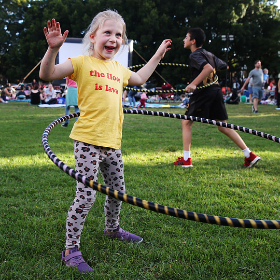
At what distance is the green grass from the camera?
2.26m

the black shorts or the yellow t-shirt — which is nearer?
the yellow t-shirt

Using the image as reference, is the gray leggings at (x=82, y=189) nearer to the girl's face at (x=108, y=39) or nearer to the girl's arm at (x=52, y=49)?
the girl's arm at (x=52, y=49)

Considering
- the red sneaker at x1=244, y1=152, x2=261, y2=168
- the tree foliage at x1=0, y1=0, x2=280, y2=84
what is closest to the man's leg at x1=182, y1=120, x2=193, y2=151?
the red sneaker at x1=244, y1=152, x2=261, y2=168

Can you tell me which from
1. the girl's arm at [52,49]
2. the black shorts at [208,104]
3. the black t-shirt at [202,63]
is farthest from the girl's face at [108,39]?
the black shorts at [208,104]

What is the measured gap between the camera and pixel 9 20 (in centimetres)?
4700

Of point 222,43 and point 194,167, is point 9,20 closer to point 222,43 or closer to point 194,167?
point 222,43

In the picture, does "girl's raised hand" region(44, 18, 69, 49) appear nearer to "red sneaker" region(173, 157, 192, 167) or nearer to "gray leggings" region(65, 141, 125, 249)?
"gray leggings" region(65, 141, 125, 249)

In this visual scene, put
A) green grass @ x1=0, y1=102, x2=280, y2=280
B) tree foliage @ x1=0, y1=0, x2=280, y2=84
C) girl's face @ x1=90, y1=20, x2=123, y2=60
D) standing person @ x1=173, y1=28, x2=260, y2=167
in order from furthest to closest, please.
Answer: tree foliage @ x1=0, y1=0, x2=280, y2=84 < standing person @ x1=173, y1=28, x2=260, y2=167 < girl's face @ x1=90, y1=20, x2=123, y2=60 < green grass @ x1=0, y1=102, x2=280, y2=280

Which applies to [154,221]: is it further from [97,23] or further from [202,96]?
[202,96]

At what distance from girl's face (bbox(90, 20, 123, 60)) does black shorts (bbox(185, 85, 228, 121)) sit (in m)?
2.67

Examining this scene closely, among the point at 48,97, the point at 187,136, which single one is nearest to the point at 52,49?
the point at 187,136

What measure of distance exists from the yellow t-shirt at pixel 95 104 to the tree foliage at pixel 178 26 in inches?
1341

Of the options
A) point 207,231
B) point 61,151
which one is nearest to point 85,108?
point 207,231

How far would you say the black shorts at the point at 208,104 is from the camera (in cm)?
488
